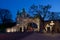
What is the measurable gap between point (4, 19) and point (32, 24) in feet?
22.6

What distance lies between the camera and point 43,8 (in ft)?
94.5

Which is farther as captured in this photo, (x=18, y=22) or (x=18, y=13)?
(x=18, y=13)

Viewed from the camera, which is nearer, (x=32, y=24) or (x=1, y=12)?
(x=32, y=24)

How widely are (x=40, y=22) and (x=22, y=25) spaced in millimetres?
2835

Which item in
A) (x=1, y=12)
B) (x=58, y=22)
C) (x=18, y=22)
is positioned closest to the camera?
(x=58, y=22)

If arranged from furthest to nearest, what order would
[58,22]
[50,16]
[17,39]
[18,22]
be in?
[50,16], [18,22], [58,22], [17,39]

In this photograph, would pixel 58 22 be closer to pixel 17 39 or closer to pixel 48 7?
pixel 48 7

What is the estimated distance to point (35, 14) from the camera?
2778 centimetres

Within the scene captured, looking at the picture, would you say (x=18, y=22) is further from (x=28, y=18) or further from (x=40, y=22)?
(x=40, y=22)

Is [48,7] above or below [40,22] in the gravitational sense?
above

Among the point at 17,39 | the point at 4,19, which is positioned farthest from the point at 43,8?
the point at 17,39

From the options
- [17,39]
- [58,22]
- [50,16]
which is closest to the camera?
[17,39]

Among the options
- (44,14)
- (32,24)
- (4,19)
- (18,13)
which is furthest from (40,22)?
(4,19)

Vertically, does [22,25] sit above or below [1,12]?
below
